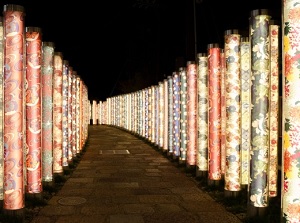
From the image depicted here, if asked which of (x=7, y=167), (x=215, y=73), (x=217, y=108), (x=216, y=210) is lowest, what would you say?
(x=216, y=210)

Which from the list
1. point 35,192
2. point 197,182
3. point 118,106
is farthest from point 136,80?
point 35,192

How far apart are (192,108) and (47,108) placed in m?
5.19

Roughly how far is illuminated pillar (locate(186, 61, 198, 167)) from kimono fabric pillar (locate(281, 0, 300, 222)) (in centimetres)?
743

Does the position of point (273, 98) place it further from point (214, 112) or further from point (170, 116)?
point (170, 116)

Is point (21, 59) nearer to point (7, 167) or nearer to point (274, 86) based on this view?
point (7, 167)

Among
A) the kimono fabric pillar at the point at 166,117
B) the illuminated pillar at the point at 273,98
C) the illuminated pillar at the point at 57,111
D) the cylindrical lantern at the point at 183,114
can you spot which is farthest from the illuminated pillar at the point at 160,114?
the illuminated pillar at the point at 273,98

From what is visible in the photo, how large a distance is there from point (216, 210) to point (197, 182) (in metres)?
3.36

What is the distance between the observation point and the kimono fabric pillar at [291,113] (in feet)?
19.3

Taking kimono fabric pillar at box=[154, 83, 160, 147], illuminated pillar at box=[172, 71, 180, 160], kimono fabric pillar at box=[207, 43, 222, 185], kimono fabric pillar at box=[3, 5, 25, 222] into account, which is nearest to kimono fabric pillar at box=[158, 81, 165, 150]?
kimono fabric pillar at box=[154, 83, 160, 147]

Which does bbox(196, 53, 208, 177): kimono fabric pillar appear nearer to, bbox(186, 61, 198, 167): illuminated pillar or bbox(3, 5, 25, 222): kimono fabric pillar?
bbox(186, 61, 198, 167): illuminated pillar

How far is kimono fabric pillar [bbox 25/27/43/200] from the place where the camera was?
30.0 feet

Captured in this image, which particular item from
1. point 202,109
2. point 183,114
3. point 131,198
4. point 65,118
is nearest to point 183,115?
point 183,114

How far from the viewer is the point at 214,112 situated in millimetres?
10781

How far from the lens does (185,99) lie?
14.8 meters
